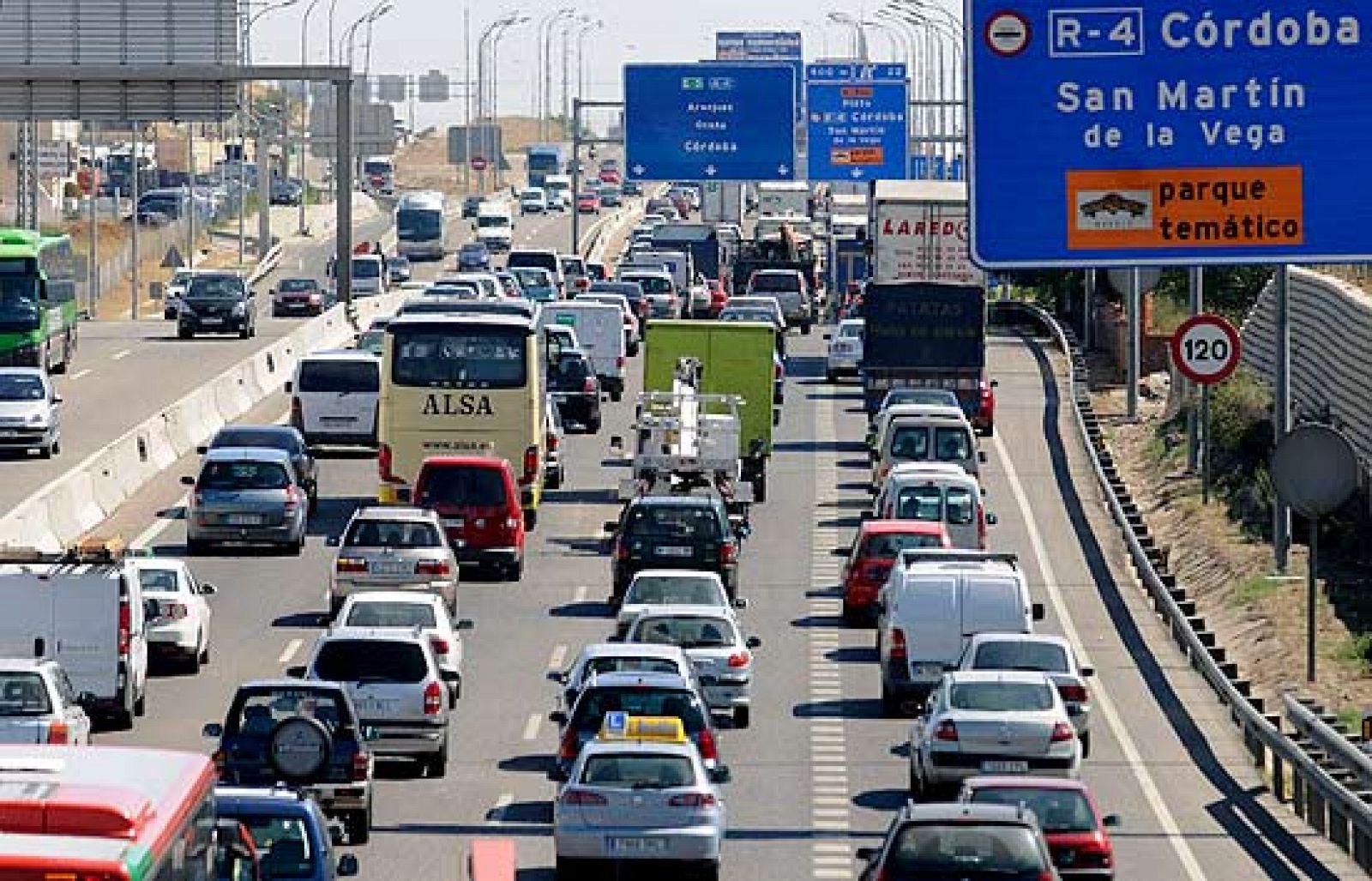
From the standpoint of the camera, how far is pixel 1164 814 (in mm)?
33281

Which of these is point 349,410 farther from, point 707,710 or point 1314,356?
point 707,710

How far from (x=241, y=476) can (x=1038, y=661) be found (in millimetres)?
17469

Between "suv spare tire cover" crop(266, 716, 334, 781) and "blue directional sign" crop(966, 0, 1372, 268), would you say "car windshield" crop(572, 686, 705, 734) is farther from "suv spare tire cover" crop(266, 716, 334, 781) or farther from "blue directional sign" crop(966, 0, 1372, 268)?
"blue directional sign" crop(966, 0, 1372, 268)

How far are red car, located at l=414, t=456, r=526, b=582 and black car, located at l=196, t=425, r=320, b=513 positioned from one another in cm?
448

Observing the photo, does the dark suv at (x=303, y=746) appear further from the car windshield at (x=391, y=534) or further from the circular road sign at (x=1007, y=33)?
the car windshield at (x=391, y=534)

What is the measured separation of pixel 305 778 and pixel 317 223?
158 m

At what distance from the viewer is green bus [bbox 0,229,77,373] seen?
7219 centimetres

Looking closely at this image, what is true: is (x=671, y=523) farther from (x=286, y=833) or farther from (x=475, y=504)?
(x=286, y=833)

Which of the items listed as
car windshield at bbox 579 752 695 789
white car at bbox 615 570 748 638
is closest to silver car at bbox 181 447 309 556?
white car at bbox 615 570 748 638

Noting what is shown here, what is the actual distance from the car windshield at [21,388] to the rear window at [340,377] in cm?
409

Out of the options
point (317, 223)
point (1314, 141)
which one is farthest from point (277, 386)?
point (317, 223)

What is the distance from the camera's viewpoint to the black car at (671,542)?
4656cm

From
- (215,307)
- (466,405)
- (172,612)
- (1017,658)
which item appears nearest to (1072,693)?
(1017,658)

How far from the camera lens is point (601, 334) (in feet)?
247
